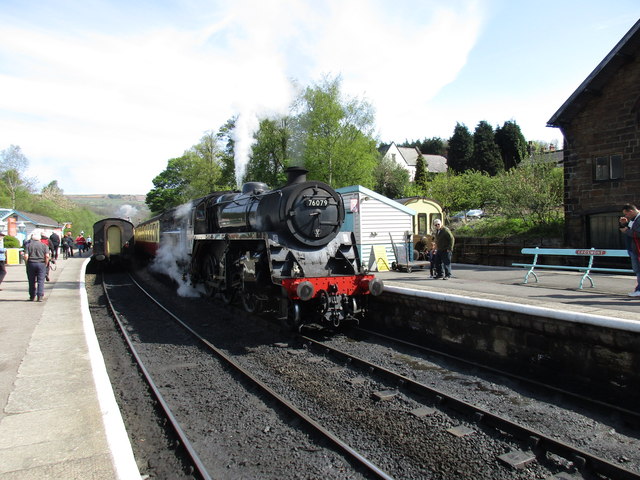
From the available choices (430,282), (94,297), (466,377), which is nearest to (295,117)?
(94,297)

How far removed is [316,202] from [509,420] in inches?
189

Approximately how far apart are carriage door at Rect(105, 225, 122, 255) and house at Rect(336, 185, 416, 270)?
13144 millimetres

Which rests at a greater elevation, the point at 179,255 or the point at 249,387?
the point at 179,255

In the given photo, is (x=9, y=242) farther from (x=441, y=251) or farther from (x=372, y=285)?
(x=372, y=285)

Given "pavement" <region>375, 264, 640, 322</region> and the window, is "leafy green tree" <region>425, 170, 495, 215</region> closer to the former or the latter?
the window

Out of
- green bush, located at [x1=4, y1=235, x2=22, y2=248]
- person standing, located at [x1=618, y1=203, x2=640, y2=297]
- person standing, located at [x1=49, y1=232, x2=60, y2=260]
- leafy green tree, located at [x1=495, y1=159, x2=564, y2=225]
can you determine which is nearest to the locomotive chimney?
person standing, located at [x1=618, y1=203, x2=640, y2=297]

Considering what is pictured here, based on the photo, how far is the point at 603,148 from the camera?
12.6 metres

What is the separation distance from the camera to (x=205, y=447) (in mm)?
4109

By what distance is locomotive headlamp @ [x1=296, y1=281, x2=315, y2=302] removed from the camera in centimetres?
705

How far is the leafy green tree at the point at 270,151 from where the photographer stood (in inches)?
1393

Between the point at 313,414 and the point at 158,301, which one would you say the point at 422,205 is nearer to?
the point at 158,301

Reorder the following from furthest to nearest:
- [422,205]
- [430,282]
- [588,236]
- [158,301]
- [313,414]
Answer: [422,205]
[588,236]
[158,301]
[430,282]
[313,414]

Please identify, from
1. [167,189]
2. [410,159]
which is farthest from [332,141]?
[410,159]

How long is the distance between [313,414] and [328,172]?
83.6 feet
